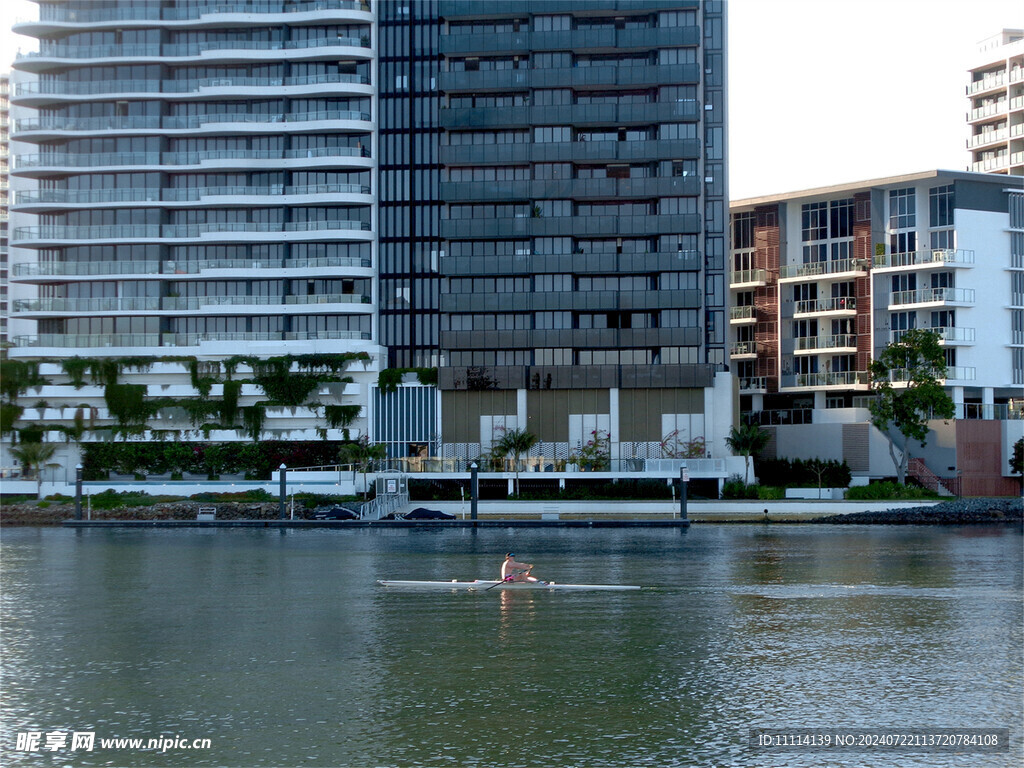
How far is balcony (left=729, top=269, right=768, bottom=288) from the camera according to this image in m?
101

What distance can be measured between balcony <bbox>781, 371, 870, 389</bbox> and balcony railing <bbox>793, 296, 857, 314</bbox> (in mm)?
5234

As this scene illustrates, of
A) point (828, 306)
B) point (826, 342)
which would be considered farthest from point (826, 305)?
point (826, 342)

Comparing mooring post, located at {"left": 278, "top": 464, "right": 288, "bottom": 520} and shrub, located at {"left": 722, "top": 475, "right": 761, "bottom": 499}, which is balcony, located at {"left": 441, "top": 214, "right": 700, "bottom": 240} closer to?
shrub, located at {"left": 722, "top": 475, "right": 761, "bottom": 499}

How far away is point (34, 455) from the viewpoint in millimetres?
86688

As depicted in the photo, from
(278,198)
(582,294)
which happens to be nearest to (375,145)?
(278,198)

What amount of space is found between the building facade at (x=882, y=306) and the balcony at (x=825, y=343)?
0.30 feet

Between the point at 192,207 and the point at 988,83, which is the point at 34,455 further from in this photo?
the point at 988,83

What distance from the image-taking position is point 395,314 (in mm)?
92312

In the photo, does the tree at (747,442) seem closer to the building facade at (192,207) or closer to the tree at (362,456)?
the tree at (362,456)

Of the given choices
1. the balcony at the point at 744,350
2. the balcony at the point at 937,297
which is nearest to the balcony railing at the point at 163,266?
the balcony at the point at 744,350

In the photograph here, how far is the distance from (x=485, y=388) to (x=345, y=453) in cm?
1202

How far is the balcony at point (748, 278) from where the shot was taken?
101 m

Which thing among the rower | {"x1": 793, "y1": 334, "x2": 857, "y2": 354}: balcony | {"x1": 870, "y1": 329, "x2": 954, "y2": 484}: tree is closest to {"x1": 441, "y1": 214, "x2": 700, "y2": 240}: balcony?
{"x1": 793, "y1": 334, "x2": 857, "y2": 354}: balcony

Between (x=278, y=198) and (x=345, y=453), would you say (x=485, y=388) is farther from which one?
(x=278, y=198)
